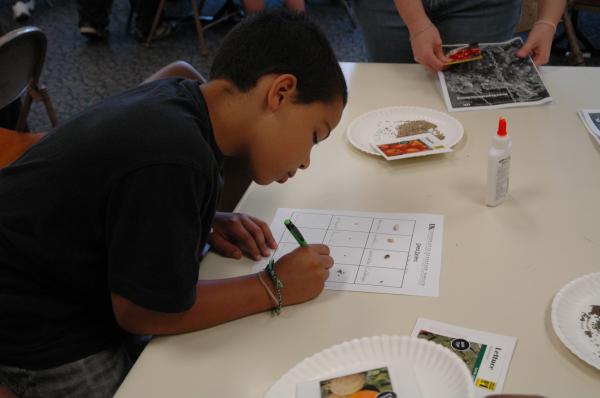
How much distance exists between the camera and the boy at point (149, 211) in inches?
31.7

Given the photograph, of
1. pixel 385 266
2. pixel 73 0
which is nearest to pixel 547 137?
pixel 385 266

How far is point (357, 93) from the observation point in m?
1.58

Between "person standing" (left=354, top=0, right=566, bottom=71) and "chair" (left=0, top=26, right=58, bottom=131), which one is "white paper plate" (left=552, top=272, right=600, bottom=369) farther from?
"chair" (left=0, top=26, right=58, bottom=131)

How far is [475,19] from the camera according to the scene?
159 centimetres

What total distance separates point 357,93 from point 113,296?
3.09 feet

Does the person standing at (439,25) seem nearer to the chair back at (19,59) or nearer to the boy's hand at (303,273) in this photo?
the boy's hand at (303,273)

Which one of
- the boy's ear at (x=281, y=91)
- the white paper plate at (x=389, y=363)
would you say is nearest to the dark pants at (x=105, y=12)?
the boy's ear at (x=281, y=91)

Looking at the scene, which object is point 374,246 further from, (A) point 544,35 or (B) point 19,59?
(B) point 19,59

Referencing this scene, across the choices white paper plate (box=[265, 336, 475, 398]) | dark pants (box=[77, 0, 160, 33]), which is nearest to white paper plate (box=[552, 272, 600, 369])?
white paper plate (box=[265, 336, 475, 398])

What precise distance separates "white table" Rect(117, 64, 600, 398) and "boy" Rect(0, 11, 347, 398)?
0.06 metres

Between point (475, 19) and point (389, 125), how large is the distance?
444mm

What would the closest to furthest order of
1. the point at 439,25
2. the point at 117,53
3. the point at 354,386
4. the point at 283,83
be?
the point at 354,386, the point at 283,83, the point at 439,25, the point at 117,53

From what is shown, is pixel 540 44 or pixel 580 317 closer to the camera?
pixel 580 317

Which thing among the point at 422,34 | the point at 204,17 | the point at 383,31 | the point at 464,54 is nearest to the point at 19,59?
the point at 383,31
